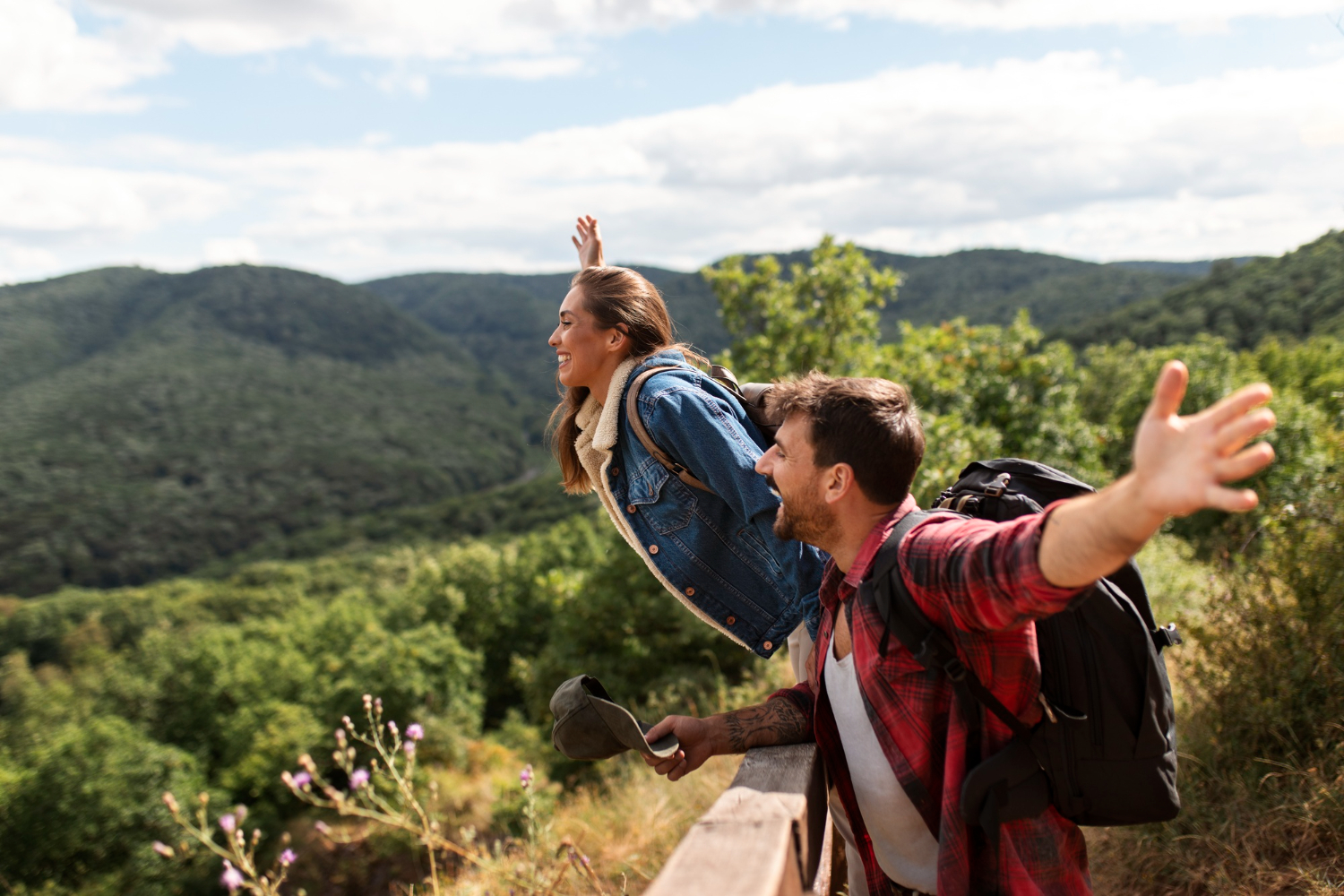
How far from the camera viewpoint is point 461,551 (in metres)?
33.2

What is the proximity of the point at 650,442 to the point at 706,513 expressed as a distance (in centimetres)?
27

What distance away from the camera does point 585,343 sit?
251 centimetres

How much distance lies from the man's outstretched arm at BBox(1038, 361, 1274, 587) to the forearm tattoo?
915 millimetres

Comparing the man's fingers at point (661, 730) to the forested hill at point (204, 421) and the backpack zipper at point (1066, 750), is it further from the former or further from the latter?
the forested hill at point (204, 421)

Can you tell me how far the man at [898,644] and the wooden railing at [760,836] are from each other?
5.2 inches

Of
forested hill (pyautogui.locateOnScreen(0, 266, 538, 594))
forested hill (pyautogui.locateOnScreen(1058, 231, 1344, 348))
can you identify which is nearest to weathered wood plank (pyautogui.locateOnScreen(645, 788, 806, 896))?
forested hill (pyautogui.locateOnScreen(1058, 231, 1344, 348))

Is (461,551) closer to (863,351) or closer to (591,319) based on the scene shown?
(863,351)

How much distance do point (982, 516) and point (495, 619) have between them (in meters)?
31.1

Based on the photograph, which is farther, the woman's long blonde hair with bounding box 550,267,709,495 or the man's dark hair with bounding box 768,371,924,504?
the woman's long blonde hair with bounding box 550,267,709,495

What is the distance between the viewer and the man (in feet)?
3.66

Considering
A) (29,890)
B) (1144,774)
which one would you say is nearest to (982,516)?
(1144,774)

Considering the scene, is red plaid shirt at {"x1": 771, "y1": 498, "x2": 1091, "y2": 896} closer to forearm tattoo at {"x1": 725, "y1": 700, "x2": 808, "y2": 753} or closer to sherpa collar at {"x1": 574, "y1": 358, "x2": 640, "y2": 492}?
forearm tattoo at {"x1": 725, "y1": 700, "x2": 808, "y2": 753}

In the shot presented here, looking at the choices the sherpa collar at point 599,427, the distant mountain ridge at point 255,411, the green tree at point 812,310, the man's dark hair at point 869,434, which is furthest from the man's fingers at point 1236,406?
the distant mountain ridge at point 255,411

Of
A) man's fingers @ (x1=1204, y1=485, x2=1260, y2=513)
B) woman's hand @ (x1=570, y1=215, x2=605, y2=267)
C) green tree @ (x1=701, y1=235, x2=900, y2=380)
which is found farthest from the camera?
green tree @ (x1=701, y1=235, x2=900, y2=380)
